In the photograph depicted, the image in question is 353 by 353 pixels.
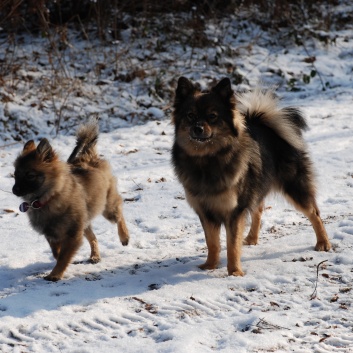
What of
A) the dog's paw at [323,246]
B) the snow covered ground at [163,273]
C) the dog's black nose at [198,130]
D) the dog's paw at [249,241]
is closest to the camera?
the snow covered ground at [163,273]

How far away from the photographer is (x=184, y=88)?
551 centimetres

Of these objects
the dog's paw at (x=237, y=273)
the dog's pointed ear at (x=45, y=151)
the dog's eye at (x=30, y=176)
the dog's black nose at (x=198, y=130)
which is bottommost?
the dog's paw at (x=237, y=273)

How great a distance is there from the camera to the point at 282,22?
50.4ft

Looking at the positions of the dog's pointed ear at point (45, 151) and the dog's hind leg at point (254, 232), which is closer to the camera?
the dog's pointed ear at point (45, 151)

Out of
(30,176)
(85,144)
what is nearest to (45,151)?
(30,176)

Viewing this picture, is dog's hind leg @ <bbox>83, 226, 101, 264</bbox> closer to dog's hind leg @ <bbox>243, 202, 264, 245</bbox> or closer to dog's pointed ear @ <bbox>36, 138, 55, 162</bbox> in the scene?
dog's pointed ear @ <bbox>36, 138, 55, 162</bbox>

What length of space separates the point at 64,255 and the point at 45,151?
910 mm

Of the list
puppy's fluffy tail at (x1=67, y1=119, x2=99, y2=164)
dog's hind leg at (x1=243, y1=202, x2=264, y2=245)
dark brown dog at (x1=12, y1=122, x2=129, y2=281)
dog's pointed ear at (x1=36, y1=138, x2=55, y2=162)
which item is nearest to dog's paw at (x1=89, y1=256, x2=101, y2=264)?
dark brown dog at (x1=12, y1=122, x2=129, y2=281)

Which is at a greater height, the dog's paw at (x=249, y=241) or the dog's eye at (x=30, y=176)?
the dog's eye at (x=30, y=176)

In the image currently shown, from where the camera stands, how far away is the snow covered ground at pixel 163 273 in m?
4.21

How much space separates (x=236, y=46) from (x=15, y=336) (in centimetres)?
1112

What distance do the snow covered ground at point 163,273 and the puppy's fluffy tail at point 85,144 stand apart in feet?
2.99

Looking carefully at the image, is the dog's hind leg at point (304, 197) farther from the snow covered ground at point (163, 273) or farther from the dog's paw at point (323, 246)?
the snow covered ground at point (163, 273)

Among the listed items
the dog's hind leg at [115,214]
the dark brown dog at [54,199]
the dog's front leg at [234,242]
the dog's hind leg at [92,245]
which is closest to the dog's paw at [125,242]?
the dog's hind leg at [115,214]
